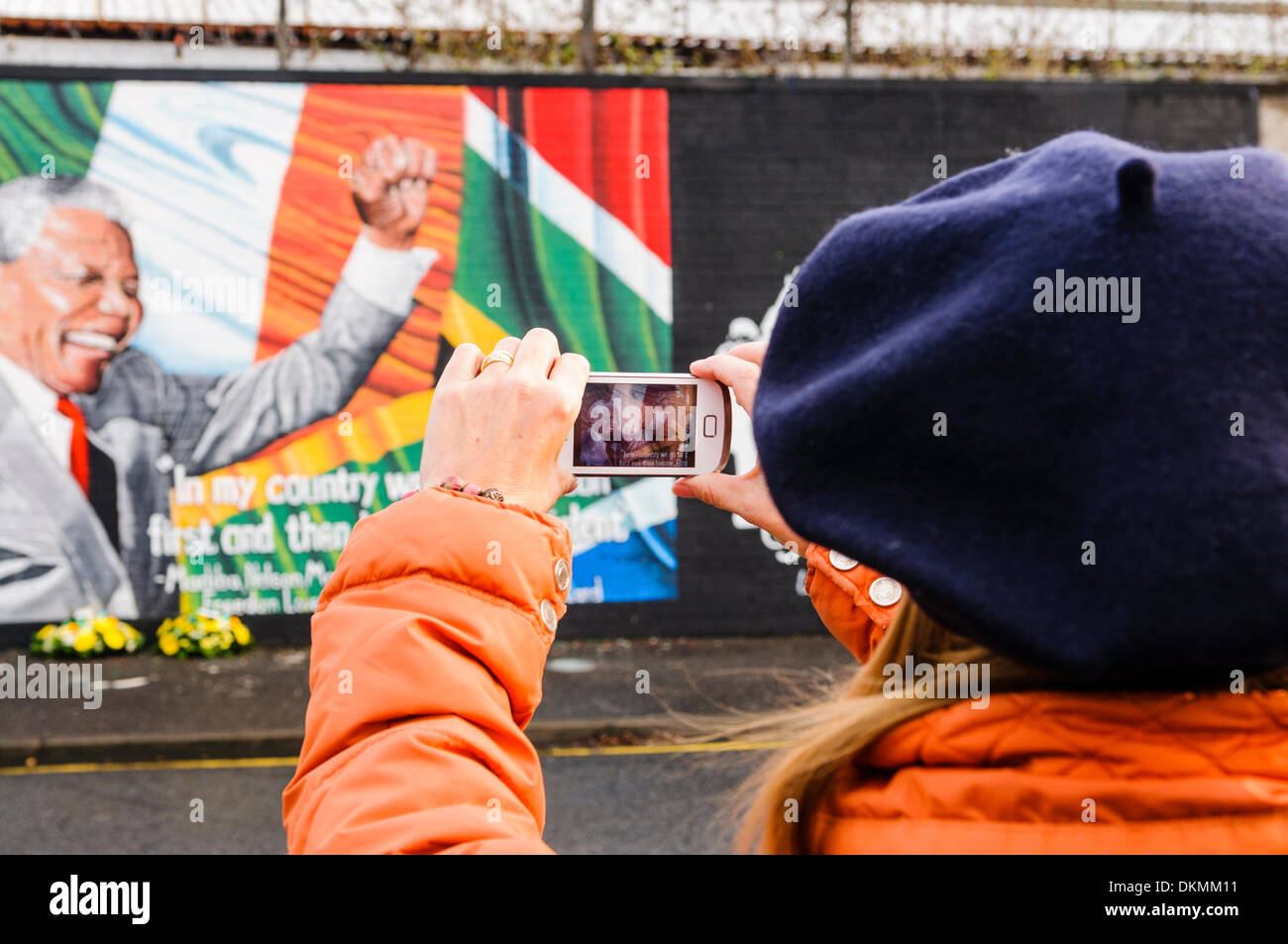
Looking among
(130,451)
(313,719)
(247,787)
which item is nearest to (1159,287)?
(313,719)

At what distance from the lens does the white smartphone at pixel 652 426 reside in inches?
67.3

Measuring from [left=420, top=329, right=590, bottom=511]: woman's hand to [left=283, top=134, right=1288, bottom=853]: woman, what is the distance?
0.42ft

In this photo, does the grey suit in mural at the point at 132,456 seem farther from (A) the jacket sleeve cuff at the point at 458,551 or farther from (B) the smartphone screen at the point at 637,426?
(A) the jacket sleeve cuff at the point at 458,551

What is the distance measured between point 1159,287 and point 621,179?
26.8 ft

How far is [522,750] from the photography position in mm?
962

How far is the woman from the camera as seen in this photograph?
2.43 feet

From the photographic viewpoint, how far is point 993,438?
2.54 feet

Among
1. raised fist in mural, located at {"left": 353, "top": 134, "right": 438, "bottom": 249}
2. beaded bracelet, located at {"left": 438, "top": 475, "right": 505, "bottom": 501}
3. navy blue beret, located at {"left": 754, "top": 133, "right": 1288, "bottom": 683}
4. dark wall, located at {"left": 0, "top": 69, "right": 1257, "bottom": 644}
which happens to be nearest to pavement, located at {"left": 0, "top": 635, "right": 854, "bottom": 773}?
dark wall, located at {"left": 0, "top": 69, "right": 1257, "bottom": 644}

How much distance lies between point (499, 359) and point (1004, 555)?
70cm

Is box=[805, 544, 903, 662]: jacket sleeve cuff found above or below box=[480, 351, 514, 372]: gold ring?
below

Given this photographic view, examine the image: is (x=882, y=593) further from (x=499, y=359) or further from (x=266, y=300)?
(x=266, y=300)

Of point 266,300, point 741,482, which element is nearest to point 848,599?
point 741,482

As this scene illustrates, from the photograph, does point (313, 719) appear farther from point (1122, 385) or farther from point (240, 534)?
point (240, 534)

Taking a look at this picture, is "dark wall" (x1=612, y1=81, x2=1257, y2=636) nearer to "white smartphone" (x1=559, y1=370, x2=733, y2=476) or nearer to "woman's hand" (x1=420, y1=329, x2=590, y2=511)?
"white smartphone" (x1=559, y1=370, x2=733, y2=476)
